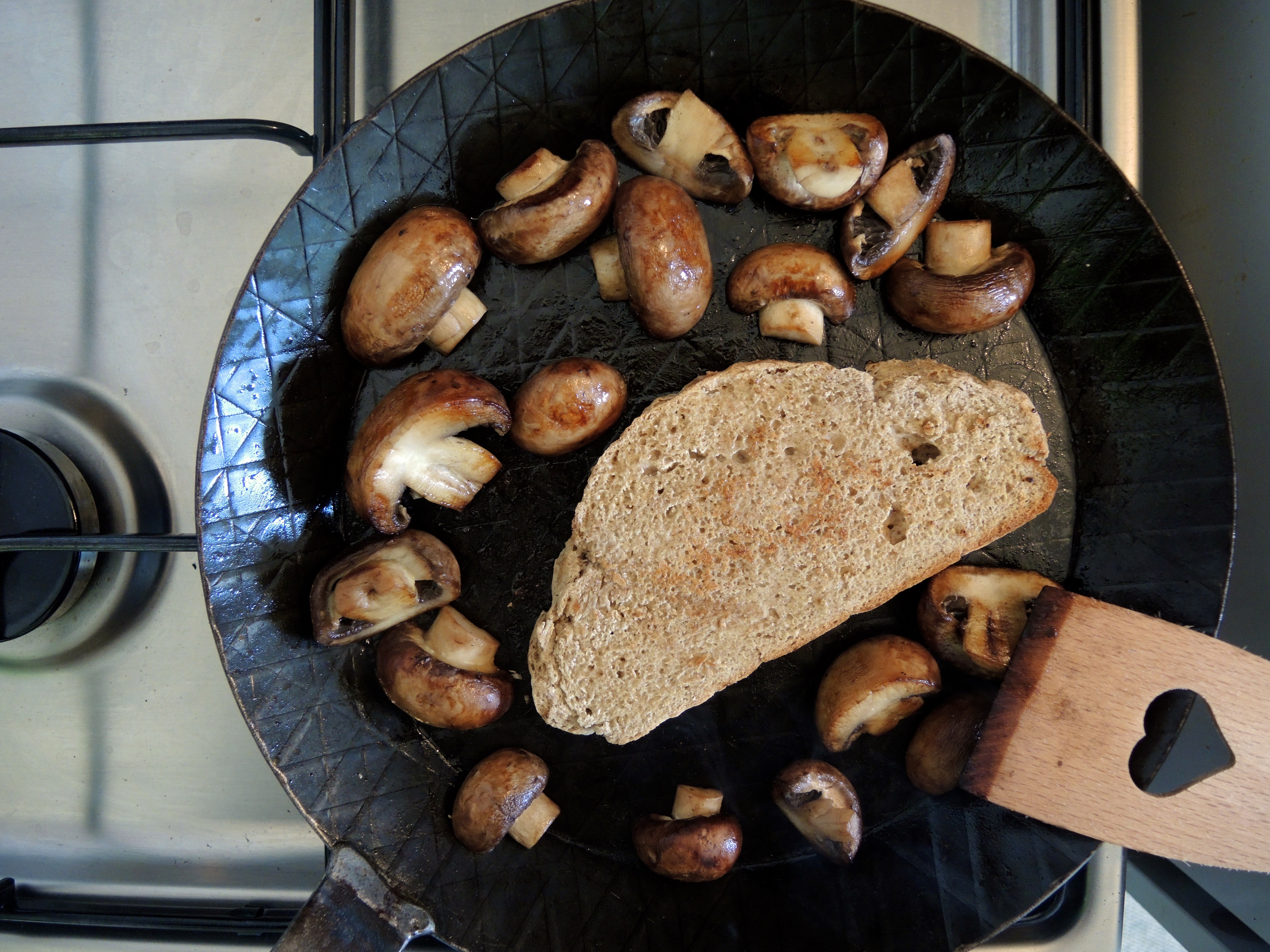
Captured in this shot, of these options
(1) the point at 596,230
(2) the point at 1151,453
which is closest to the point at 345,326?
(1) the point at 596,230

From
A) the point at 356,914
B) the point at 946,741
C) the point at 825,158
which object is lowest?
the point at 356,914

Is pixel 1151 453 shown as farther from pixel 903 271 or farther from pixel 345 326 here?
pixel 345 326

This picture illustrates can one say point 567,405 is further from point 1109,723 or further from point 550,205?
point 1109,723

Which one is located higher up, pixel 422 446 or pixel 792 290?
pixel 792 290

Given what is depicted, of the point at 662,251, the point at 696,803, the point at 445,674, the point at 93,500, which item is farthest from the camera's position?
the point at 93,500

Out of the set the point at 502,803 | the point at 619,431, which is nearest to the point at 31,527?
the point at 502,803

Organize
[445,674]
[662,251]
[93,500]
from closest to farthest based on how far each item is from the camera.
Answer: [662,251]
[445,674]
[93,500]

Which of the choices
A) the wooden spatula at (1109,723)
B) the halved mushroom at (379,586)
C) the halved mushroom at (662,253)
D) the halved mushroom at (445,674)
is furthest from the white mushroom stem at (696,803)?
the halved mushroom at (662,253)
